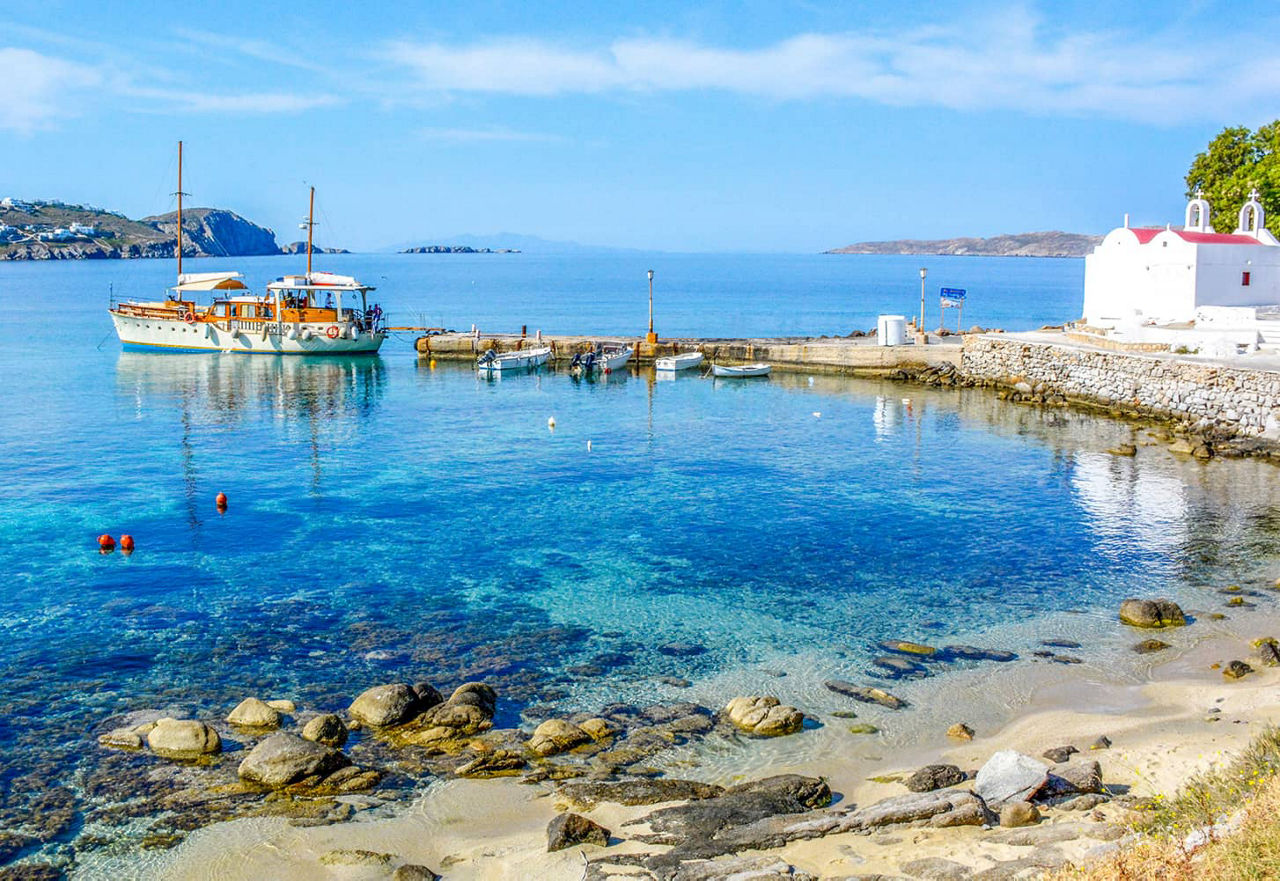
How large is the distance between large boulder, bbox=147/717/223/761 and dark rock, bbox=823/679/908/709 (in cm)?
965

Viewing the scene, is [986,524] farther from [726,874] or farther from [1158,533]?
[726,874]

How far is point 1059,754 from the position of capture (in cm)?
1455

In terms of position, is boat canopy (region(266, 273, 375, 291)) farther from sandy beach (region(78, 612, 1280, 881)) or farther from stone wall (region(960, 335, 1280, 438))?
sandy beach (region(78, 612, 1280, 881))

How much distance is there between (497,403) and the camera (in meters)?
50.5

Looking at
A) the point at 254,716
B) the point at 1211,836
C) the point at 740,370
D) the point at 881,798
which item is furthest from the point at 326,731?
the point at 740,370

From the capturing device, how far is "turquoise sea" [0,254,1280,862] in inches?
725

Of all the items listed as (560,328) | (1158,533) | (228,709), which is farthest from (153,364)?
(1158,533)

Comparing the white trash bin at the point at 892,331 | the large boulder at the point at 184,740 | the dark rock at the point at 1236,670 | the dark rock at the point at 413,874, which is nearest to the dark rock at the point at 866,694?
the dark rock at the point at 1236,670

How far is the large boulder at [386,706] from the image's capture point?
52.2 ft

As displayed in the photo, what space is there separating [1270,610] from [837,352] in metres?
39.8

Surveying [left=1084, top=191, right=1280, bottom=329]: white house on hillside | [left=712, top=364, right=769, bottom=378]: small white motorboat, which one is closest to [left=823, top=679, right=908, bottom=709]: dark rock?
[left=1084, top=191, right=1280, bottom=329]: white house on hillside

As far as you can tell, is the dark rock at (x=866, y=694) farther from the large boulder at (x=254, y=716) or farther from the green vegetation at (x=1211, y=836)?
the large boulder at (x=254, y=716)

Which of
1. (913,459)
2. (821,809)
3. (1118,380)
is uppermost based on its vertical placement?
(1118,380)

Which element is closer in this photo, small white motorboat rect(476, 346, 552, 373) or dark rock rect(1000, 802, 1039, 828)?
dark rock rect(1000, 802, 1039, 828)
